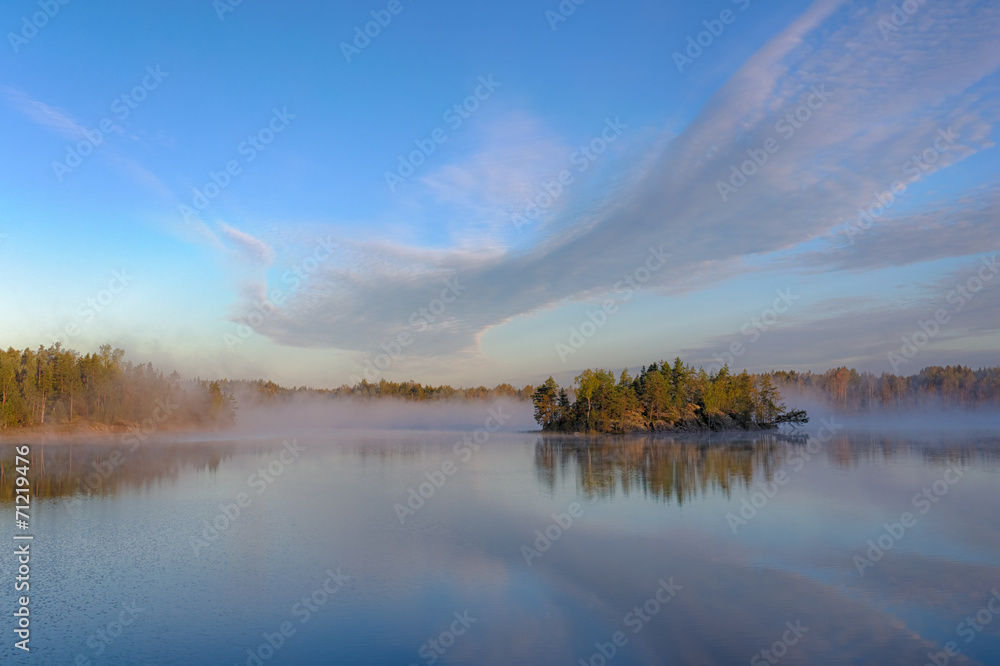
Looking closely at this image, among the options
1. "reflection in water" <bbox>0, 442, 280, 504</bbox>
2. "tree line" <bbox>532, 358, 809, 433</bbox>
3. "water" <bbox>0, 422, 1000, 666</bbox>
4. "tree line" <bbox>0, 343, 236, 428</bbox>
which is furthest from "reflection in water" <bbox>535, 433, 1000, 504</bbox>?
"tree line" <bbox>0, 343, 236, 428</bbox>

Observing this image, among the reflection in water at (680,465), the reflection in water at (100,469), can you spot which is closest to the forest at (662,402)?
the reflection in water at (680,465)

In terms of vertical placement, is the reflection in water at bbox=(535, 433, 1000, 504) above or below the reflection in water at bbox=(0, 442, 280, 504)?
below

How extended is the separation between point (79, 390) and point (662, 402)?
11464 cm

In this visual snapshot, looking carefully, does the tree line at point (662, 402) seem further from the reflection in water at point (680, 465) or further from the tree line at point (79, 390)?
the tree line at point (79, 390)

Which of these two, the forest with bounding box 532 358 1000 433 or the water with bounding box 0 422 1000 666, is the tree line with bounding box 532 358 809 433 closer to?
the forest with bounding box 532 358 1000 433

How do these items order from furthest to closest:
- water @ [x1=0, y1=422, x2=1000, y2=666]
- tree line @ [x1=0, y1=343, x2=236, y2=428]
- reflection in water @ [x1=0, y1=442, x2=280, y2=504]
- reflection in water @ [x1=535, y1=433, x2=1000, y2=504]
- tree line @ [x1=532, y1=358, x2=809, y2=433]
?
1. tree line @ [x1=532, y1=358, x2=809, y2=433]
2. tree line @ [x1=0, y1=343, x2=236, y2=428]
3. reflection in water @ [x1=0, y1=442, x2=280, y2=504]
4. reflection in water @ [x1=535, y1=433, x2=1000, y2=504]
5. water @ [x1=0, y1=422, x2=1000, y2=666]

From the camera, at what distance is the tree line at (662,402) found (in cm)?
12131

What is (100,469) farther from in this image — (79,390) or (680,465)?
(79,390)

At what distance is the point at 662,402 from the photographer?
410 ft

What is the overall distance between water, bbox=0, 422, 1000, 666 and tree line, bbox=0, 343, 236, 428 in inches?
3188

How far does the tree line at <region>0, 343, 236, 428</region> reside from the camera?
103m

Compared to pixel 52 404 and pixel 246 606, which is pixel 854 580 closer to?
pixel 246 606

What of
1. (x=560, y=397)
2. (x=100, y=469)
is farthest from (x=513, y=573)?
(x=560, y=397)

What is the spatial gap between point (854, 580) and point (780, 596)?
3446 mm
